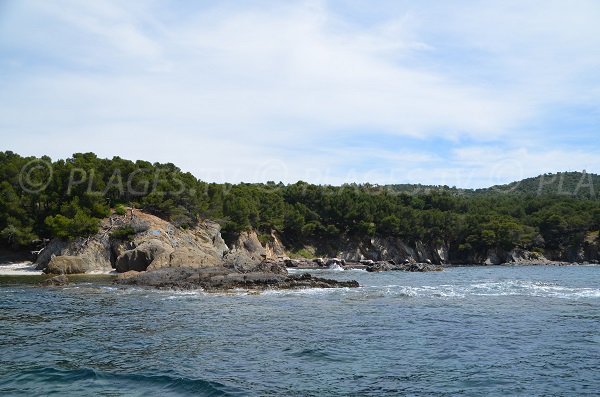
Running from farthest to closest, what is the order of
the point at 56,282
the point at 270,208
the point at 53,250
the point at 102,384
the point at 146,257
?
the point at 270,208 → the point at 53,250 → the point at 146,257 → the point at 56,282 → the point at 102,384

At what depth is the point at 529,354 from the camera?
20422 millimetres

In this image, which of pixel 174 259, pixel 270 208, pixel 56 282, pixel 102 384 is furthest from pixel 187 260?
pixel 270 208

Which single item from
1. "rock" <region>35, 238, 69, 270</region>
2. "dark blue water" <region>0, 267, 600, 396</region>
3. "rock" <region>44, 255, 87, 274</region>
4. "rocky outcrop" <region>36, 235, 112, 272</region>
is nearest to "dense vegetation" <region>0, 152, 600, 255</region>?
"rock" <region>35, 238, 69, 270</region>

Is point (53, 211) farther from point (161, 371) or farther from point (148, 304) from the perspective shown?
point (161, 371)

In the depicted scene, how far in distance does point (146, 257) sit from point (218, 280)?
14806 mm

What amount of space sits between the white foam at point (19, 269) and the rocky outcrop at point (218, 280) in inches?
656

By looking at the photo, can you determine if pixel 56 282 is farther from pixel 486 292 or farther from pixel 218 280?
pixel 486 292

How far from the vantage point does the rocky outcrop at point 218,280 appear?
45656 millimetres

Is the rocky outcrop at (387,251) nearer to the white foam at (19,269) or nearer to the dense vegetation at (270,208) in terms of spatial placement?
the dense vegetation at (270,208)

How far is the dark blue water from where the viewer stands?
1645 cm

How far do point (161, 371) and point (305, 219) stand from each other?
106 meters

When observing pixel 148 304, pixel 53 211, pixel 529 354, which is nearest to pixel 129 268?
pixel 53 211

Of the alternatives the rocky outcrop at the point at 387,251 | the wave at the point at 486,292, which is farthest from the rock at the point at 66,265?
the rocky outcrop at the point at 387,251

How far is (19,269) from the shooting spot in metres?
63.4
